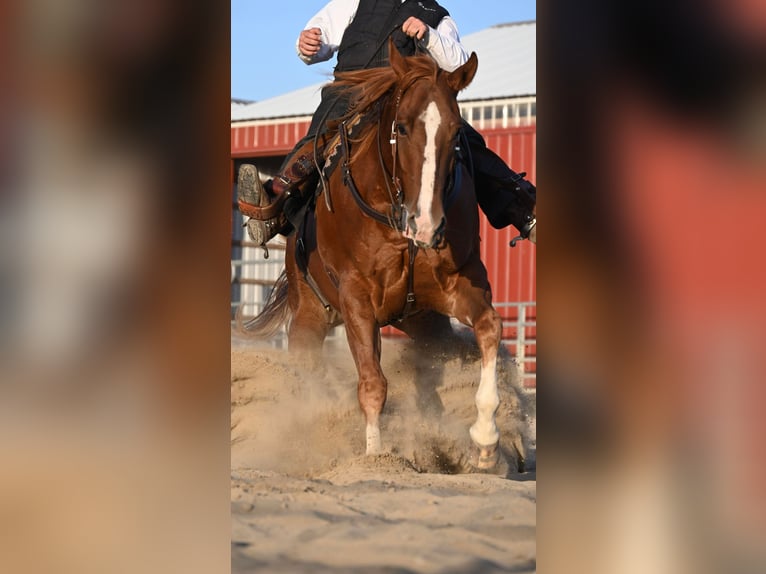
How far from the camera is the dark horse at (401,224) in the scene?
3.80 meters

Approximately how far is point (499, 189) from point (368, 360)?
1.22 m

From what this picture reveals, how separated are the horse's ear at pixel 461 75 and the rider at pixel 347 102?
531mm

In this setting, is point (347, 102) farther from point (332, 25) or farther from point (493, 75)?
point (493, 75)

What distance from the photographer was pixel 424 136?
380 centimetres

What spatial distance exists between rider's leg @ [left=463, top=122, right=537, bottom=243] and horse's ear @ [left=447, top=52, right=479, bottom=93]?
2.38 ft

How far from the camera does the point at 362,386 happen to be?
4.14 m

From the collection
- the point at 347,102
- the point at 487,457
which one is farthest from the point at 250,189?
the point at 487,457

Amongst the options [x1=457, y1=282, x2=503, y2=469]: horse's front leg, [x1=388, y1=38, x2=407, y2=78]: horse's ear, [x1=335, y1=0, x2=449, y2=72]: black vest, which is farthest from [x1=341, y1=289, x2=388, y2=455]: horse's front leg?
[x1=335, y1=0, x2=449, y2=72]: black vest
